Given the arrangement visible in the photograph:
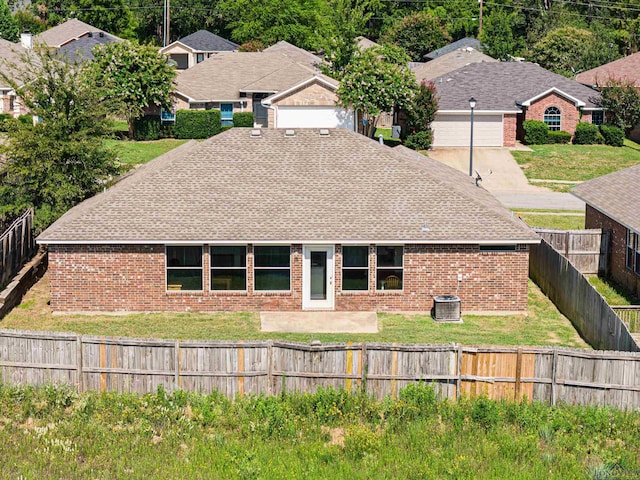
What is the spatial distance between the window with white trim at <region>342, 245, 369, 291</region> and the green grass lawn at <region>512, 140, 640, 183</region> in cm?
2658

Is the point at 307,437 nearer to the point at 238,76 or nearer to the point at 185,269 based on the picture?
the point at 185,269

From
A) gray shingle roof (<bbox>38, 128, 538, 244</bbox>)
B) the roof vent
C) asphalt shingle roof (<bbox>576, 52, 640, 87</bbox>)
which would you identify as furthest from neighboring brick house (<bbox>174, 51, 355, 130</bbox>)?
the roof vent

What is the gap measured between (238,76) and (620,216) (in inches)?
1557

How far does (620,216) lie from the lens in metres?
33.7

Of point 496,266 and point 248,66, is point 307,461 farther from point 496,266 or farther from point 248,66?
point 248,66

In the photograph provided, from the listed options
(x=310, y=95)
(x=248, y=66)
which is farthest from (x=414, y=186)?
(x=248, y=66)

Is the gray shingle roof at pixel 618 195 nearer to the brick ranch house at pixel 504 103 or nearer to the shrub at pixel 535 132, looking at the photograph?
the brick ranch house at pixel 504 103

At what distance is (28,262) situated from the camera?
35312 mm

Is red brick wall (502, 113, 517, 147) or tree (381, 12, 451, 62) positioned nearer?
red brick wall (502, 113, 517, 147)

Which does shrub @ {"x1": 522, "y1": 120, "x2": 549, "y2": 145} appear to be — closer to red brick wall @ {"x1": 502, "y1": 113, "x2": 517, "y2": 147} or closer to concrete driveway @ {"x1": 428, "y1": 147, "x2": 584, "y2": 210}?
red brick wall @ {"x1": 502, "y1": 113, "x2": 517, "y2": 147}

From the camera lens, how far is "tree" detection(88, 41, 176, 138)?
199 ft

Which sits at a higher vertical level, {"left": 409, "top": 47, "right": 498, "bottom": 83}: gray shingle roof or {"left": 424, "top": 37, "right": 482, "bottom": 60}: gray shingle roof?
{"left": 424, "top": 37, "right": 482, "bottom": 60}: gray shingle roof

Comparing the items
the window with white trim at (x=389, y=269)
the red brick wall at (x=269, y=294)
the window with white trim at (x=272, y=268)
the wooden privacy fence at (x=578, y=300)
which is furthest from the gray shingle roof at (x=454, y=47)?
the window with white trim at (x=272, y=268)

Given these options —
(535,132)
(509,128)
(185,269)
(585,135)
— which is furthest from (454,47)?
(185,269)
